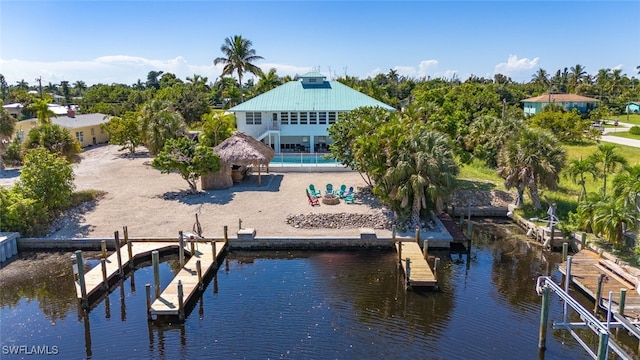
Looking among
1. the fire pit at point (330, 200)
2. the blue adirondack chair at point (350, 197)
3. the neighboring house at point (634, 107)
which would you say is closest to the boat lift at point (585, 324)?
the blue adirondack chair at point (350, 197)

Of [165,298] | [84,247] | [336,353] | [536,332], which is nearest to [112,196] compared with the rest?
[84,247]

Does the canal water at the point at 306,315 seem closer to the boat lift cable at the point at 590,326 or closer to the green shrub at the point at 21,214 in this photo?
the boat lift cable at the point at 590,326

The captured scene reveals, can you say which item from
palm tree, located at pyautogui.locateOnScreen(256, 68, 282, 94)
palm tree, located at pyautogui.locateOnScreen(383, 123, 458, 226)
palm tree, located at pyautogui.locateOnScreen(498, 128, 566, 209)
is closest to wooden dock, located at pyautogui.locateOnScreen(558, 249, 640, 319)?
palm tree, located at pyautogui.locateOnScreen(498, 128, 566, 209)

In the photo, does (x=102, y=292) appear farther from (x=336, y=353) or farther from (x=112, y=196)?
(x=112, y=196)

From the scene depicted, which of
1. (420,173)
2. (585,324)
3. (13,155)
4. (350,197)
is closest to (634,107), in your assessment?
(350,197)

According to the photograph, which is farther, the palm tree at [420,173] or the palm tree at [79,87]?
the palm tree at [79,87]

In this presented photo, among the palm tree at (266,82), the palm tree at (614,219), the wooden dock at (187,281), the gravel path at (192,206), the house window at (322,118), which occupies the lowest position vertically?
the wooden dock at (187,281)

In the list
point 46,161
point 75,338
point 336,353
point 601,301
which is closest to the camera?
point 336,353

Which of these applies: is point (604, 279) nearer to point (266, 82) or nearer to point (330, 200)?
point (330, 200)
